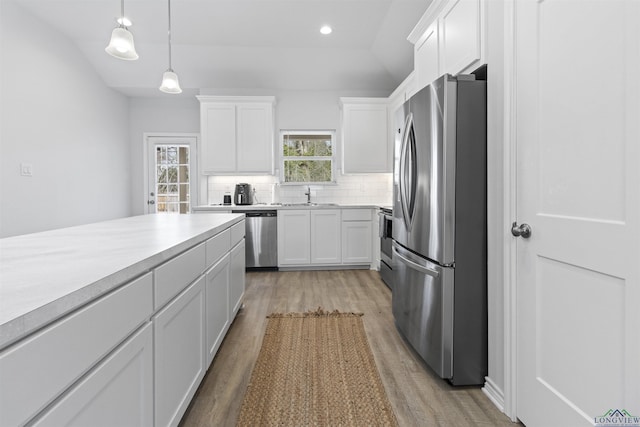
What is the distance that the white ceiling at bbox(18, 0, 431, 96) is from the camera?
144 inches

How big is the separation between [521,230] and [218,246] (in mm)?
1615

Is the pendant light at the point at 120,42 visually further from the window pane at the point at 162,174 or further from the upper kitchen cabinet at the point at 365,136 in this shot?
the window pane at the point at 162,174

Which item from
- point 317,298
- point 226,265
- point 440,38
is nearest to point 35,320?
point 226,265

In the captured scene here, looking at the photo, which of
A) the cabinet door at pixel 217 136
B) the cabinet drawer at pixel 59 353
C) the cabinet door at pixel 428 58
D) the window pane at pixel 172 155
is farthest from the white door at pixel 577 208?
the window pane at pixel 172 155

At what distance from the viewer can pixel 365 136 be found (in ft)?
15.8

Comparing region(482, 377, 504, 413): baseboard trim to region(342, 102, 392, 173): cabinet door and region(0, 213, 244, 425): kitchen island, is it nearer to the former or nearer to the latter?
region(0, 213, 244, 425): kitchen island

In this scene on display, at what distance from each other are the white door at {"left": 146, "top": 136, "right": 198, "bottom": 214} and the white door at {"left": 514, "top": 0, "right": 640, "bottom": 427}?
16.7 ft

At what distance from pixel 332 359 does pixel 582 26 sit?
6.66ft

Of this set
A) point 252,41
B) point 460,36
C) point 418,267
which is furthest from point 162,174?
point 460,36

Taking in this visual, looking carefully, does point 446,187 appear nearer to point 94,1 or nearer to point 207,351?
point 207,351

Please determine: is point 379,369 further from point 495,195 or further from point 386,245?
point 386,245

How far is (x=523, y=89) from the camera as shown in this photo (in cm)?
147

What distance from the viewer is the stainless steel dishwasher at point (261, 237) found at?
4.55 m

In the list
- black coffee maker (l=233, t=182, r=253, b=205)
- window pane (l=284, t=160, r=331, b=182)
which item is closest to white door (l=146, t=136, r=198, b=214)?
black coffee maker (l=233, t=182, r=253, b=205)
